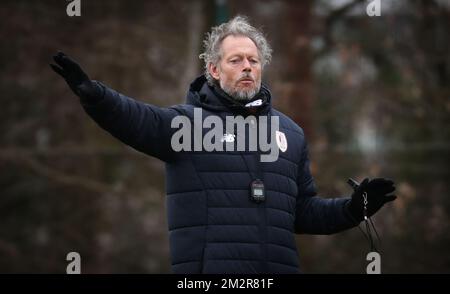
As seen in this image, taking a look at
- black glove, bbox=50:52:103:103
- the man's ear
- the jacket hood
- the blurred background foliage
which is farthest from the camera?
the blurred background foliage

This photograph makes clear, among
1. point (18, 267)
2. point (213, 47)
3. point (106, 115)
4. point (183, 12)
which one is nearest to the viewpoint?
point (106, 115)

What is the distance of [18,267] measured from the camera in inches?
518

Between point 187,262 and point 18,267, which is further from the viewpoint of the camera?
point 18,267

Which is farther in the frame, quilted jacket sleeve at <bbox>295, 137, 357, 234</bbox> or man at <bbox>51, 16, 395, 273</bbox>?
quilted jacket sleeve at <bbox>295, 137, 357, 234</bbox>

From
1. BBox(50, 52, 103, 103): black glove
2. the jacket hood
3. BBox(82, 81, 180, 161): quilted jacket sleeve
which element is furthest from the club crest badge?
BBox(50, 52, 103, 103): black glove

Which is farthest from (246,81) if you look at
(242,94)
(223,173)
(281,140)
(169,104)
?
(169,104)

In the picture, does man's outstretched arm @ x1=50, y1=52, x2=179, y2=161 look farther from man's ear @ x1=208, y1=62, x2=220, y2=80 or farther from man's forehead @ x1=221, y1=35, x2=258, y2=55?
man's forehead @ x1=221, y1=35, x2=258, y2=55

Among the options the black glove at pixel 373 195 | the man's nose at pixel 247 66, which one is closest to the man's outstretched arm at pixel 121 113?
the man's nose at pixel 247 66

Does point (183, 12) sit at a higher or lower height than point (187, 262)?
higher

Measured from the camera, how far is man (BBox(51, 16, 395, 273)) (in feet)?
13.4
